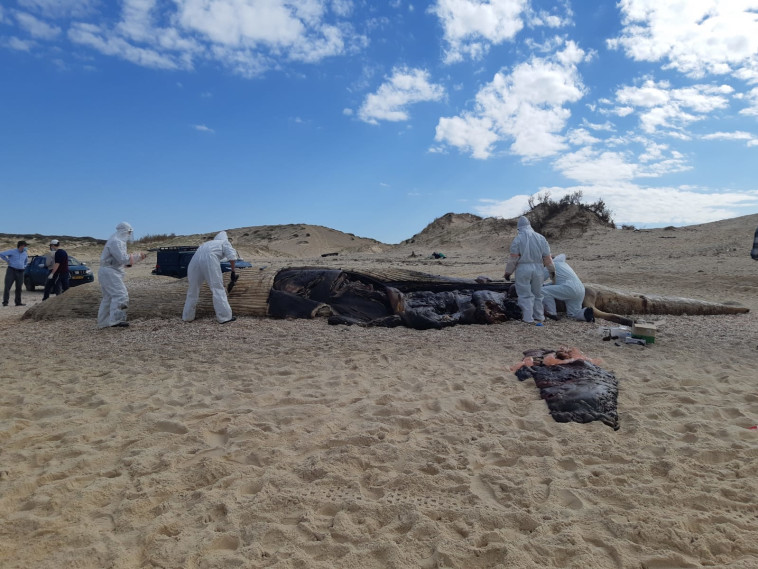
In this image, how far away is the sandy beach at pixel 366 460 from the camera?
A: 95.2 inches

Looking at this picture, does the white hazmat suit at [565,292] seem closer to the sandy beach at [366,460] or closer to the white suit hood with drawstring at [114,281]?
the sandy beach at [366,460]

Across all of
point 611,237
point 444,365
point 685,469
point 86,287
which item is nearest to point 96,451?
point 444,365

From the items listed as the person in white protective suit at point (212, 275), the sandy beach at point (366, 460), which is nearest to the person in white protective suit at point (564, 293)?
the sandy beach at point (366, 460)

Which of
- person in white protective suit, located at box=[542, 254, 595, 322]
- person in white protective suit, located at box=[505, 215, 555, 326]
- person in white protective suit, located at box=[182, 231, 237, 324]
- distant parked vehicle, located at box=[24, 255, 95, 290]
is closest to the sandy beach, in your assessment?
person in white protective suit, located at box=[182, 231, 237, 324]

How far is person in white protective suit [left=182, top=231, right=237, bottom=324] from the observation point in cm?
782

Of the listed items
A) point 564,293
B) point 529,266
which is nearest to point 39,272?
point 529,266

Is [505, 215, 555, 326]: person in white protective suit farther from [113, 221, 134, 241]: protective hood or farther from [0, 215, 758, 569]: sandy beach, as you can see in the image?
[113, 221, 134, 241]: protective hood

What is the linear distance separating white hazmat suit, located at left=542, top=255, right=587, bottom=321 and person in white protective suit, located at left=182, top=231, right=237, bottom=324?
4.97 meters

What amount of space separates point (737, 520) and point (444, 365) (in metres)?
3.05

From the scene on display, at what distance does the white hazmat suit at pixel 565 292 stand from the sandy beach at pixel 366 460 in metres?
2.16

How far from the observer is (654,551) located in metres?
2.38

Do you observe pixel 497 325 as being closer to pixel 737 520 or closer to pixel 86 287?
pixel 737 520

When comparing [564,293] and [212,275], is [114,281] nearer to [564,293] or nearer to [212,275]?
[212,275]

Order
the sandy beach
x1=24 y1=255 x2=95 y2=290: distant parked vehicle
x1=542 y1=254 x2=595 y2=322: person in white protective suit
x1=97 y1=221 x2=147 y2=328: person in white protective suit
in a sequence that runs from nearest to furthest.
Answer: the sandy beach < x1=97 y1=221 x2=147 y2=328: person in white protective suit < x1=542 y1=254 x2=595 y2=322: person in white protective suit < x1=24 y1=255 x2=95 y2=290: distant parked vehicle
